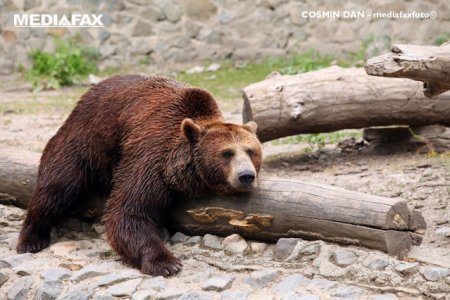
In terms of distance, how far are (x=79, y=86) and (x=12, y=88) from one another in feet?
3.26

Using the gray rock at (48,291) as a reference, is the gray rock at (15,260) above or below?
above

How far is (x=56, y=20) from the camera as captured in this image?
1370 centimetres

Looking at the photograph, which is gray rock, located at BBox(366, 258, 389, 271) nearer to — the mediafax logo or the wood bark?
the wood bark

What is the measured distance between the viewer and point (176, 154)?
6297mm

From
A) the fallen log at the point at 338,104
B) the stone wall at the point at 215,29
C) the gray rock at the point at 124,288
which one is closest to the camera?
the gray rock at the point at 124,288

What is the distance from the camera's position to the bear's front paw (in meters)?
5.91

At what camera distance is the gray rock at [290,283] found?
555 cm

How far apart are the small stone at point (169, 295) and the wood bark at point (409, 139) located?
3.70m

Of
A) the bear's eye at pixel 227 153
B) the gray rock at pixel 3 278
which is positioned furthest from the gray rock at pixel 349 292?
the gray rock at pixel 3 278

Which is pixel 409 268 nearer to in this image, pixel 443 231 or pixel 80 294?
pixel 443 231

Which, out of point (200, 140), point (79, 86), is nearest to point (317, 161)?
point (200, 140)

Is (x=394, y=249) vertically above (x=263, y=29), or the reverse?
(x=263, y=29)

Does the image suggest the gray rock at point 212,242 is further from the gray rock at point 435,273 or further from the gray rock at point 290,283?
the gray rock at point 435,273

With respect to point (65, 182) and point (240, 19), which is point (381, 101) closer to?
point (65, 182)
